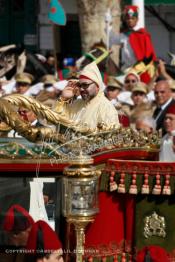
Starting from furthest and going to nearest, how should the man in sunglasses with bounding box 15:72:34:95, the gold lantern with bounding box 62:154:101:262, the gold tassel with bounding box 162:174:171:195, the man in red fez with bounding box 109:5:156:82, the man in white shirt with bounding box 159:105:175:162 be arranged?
the man in red fez with bounding box 109:5:156:82, the man in sunglasses with bounding box 15:72:34:95, the man in white shirt with bounding box 159:105:175:162, the gold tassel with bounding box 162:174:171:195, the gold lantern with bounding box 62:154:101:262

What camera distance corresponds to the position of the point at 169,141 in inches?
239

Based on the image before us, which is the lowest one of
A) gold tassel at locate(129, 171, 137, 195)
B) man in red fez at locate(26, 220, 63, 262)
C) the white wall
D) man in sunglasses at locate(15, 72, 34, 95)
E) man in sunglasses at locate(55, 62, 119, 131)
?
man in sunglasses at locate(15, 72, 34, 95)

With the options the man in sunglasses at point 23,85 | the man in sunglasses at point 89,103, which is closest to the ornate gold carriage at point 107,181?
the man in sunglasses at point 89,103

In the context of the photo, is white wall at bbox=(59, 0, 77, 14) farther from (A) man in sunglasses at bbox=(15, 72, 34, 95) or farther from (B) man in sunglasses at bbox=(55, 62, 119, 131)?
(B) man in sunglasses at bbox=(55, 62, 119, 131)

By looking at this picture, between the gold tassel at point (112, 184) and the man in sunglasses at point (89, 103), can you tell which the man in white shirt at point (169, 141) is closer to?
the man in sunglasses at point (89, 103)

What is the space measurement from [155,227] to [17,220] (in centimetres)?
77

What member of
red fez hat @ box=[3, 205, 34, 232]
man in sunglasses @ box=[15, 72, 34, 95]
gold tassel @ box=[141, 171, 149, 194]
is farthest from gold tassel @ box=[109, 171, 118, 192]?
man in sunglasses @ box=[15, 72, 34, 95]

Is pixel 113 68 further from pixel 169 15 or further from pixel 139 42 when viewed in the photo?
pixel 169 15

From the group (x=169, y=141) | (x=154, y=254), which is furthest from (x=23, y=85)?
(x=154, y=254)

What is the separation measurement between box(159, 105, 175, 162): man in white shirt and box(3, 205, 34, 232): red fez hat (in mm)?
1075

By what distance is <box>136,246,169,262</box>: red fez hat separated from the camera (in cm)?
475

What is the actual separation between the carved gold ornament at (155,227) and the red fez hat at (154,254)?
0.27 ft

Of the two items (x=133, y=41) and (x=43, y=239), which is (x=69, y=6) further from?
(x=43, y=239)

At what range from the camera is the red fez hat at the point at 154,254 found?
4.75m
